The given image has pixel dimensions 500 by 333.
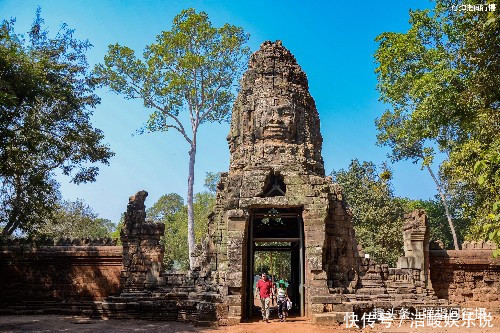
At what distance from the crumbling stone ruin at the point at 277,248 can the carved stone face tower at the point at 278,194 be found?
0.10ft

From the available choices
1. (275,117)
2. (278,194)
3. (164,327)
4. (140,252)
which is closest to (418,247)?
(278,194)

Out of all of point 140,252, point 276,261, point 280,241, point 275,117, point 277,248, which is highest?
point 275,117

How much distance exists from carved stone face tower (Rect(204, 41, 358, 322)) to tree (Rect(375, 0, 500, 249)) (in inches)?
169

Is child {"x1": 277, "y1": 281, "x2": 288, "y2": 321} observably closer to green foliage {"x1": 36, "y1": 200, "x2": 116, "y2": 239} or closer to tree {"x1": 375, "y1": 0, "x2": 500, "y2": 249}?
tree {"x1": 375, "y1": 0, "x2": 500, "y2": 249}

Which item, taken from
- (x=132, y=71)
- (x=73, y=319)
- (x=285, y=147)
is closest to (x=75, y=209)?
(x=132, y=71)

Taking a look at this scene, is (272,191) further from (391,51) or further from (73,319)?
(391,51)

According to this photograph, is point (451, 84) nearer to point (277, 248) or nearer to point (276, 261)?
Result: point (277, 248)

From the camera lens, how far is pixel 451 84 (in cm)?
1516

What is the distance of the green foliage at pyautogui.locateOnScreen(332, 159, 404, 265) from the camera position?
24250 millimetres

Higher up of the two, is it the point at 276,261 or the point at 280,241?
the point at 280,241

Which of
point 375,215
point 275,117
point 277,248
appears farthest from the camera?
point 375,215

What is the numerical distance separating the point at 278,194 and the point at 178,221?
29824 millimetres

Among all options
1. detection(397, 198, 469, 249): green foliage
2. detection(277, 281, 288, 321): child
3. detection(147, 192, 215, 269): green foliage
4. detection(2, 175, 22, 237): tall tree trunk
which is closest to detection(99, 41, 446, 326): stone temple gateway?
detection(277, 281, 288, 321): child

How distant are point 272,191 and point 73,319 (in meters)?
6.75
